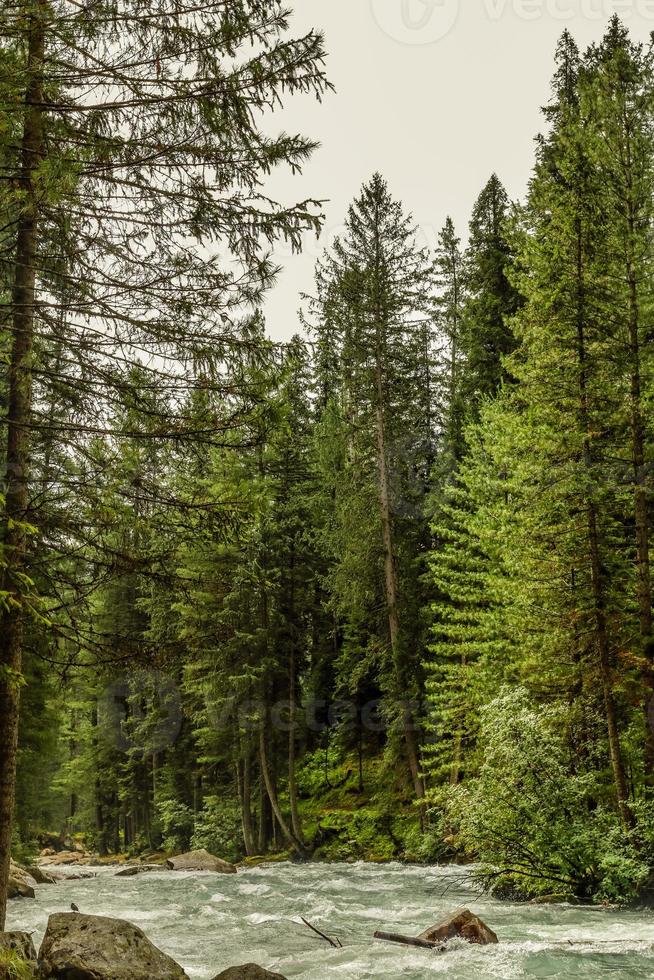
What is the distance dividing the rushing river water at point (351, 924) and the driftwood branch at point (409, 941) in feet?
0.49

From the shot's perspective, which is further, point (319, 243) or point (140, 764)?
point (140, 764)

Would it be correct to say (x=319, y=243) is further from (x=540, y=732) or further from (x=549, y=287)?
(x=540, y=732)

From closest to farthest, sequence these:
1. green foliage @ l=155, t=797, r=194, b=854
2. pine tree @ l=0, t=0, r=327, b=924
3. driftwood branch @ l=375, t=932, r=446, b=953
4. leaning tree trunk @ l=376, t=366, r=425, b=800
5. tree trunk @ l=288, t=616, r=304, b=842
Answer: pine tree @ l=0, t=0, r=327, b=924 < driftwood branch @ l=375, t=932, r=446, b=953 < leaning tree trunk @ l=376, t=366, r=425, b=800 < tree trunk @ l=288, t=616, r=304, b=842 < green foliage @ l=155, t=797, r=194, b=854

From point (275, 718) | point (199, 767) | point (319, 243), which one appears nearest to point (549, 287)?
point (319, 243)

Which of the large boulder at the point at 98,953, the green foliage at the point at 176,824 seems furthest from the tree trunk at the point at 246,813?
the large boulder at the point at 98,953

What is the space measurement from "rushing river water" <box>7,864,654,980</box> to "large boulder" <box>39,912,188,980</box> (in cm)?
155

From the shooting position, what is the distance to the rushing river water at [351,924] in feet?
30.8

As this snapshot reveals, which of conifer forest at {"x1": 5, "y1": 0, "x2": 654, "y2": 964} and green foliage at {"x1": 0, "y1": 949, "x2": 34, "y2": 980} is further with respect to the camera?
conifer forest at {"x1": 5, "y1": 0, "x2": 654, "y2": 964}

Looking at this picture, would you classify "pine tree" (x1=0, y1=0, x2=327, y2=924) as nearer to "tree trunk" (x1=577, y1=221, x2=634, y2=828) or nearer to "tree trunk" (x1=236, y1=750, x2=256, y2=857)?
"tree trunk" (x1=577, y1=221, x2=634, y2=828)

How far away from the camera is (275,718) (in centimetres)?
2906

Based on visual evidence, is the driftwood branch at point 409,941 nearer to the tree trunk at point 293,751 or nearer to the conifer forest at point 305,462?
the conifer forest at point 305,462

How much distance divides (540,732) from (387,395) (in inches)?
624

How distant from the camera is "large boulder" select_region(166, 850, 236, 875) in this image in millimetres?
24453

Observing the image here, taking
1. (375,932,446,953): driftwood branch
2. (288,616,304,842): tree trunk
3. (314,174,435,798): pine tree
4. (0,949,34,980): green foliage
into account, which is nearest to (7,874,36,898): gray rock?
(288,616,304,842): tree trunk
